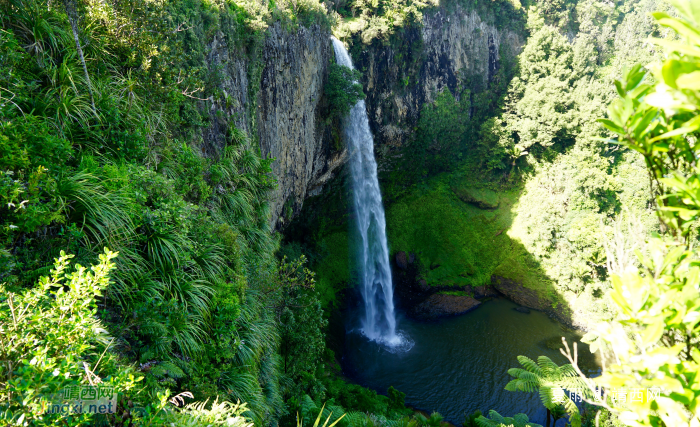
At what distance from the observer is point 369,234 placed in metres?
20.2

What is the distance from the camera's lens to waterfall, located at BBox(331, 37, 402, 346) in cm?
1808

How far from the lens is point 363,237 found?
1972cm

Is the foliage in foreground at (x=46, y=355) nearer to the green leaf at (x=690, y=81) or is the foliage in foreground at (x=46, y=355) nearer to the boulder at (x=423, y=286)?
the green leaf at (x=690, y=81)

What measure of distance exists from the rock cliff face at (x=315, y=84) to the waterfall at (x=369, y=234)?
1.44 meters

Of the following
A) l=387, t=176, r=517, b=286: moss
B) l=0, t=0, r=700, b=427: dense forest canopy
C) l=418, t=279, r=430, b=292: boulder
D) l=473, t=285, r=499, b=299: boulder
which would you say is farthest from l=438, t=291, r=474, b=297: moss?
l=0, t=0, r=700, b=427: dense forest canopy

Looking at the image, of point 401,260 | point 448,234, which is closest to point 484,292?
point 448,234

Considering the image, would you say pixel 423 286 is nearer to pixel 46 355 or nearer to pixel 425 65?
pixel 425 65

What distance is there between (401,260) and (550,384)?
11393 millimetres

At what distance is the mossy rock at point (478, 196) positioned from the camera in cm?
2345

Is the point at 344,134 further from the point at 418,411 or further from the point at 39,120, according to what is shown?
the point at 39,120

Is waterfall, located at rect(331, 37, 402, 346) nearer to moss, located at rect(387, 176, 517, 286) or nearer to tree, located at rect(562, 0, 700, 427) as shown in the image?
moss, located at rect(387, 176, 517, 286)

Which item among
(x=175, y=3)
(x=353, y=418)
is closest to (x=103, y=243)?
(x=175, y=3)

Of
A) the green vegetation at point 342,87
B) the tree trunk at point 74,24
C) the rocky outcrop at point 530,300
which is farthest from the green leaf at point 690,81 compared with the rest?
the rocky outcrop at point 530,300

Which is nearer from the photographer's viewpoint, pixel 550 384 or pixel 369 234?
pixel 550 384
